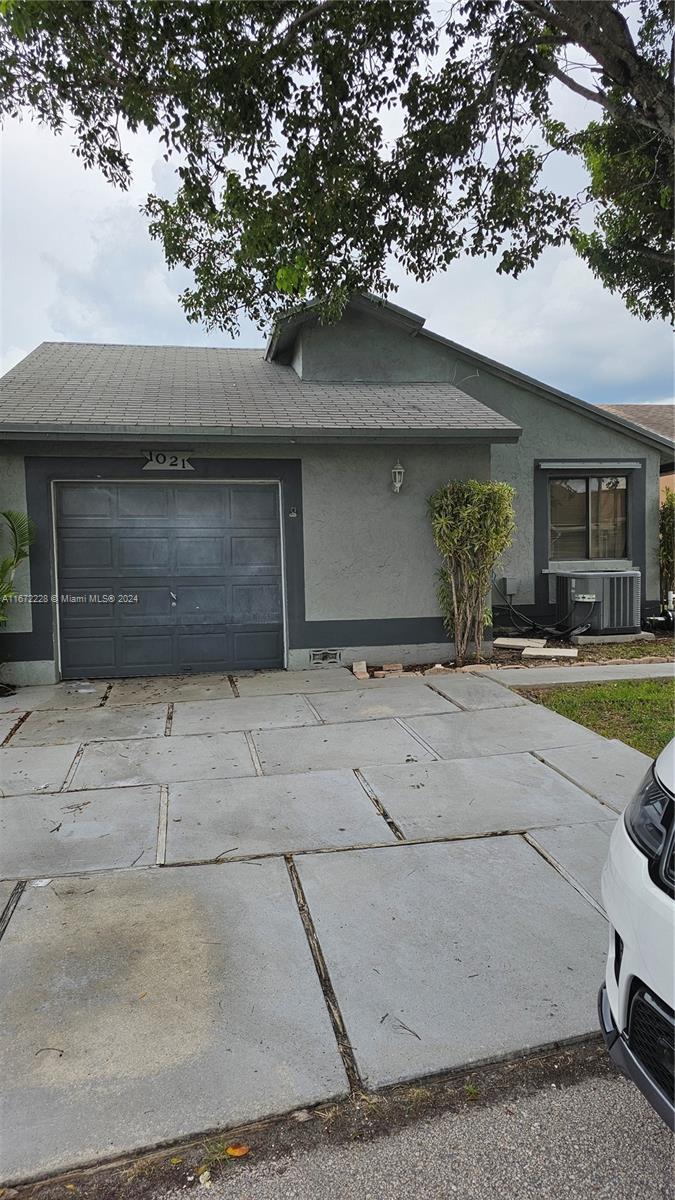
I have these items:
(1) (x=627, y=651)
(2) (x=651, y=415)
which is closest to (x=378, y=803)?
(1) (x=627, y=651)

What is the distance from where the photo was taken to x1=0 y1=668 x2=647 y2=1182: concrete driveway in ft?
6.95

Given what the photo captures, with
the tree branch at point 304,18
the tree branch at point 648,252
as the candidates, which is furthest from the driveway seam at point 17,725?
the tree branch at point 648,252

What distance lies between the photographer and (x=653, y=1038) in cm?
158

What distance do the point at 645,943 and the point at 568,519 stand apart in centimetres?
1029

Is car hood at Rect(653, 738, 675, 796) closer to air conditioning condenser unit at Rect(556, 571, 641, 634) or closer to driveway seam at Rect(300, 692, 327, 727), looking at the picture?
driveway seam at Rect(300, 692, 327, 727)

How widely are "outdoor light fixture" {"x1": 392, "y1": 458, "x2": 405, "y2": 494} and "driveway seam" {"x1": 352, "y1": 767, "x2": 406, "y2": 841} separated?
4.30m

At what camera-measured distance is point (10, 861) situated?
3480 mm

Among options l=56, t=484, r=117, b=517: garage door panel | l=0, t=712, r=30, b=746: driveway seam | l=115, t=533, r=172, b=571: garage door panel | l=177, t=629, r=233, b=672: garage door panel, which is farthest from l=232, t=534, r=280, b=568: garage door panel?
l=0, t=712, r=30, b=746: driveway seam

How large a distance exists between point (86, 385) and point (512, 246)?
17.6ft

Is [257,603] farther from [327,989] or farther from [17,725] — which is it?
[327,989]

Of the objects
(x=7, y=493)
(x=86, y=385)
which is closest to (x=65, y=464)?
(x=7, y=493)

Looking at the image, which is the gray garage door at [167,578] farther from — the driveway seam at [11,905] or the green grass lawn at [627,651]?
the driveway seam at [11,905]

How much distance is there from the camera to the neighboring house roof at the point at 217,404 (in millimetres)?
7219

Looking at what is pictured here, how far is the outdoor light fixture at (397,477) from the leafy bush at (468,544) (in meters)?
0.42
